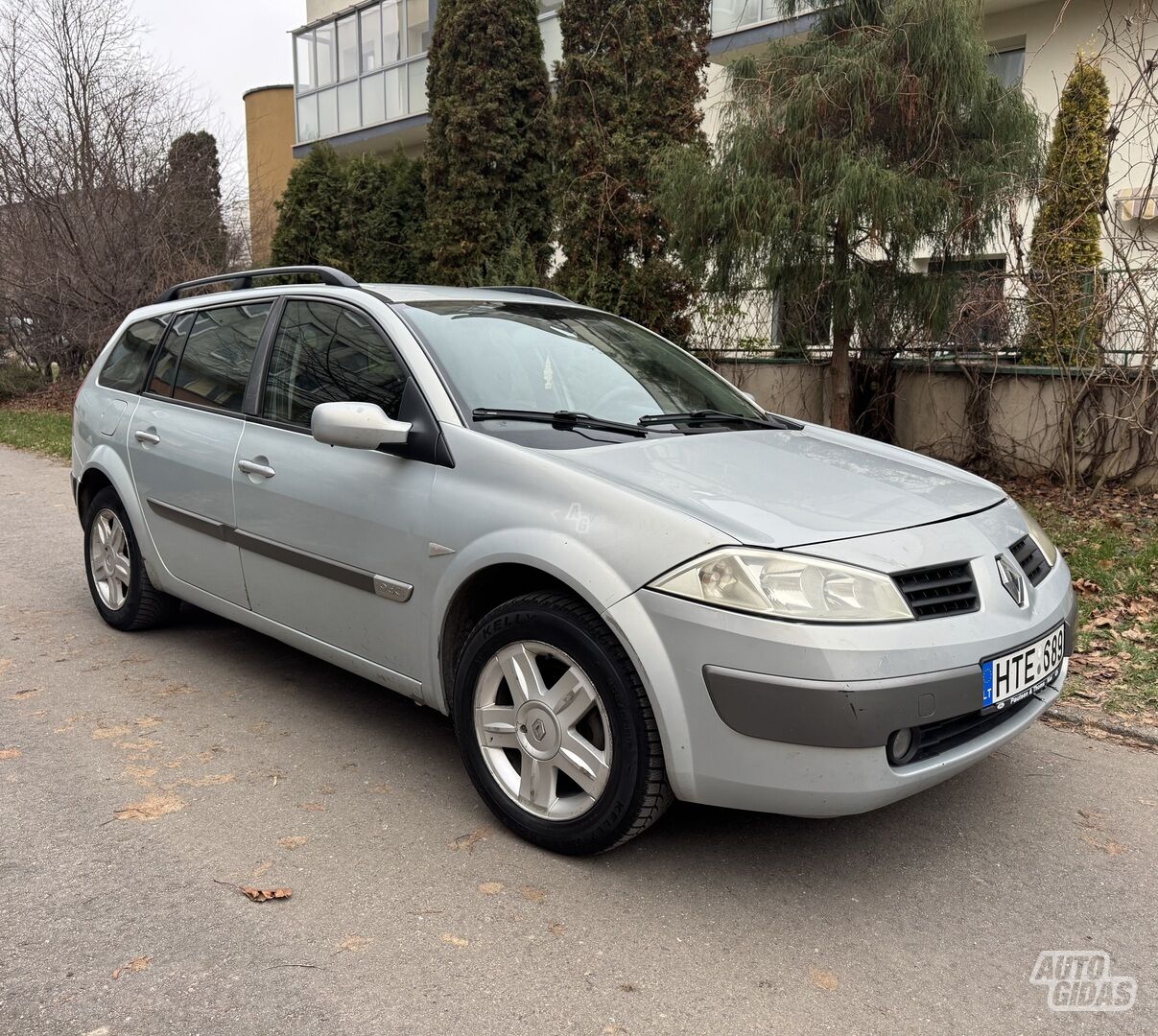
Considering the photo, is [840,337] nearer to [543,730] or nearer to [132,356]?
[132,356]

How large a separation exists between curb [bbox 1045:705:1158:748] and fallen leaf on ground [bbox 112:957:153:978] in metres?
3.25

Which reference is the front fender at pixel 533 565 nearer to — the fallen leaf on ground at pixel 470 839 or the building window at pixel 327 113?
the fallen leaf on ground at pixel 470 839

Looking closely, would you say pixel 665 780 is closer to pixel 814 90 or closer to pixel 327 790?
pixel 327 790

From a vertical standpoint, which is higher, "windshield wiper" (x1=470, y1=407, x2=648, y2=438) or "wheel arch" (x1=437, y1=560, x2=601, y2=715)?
"windshield wiper" (x1=470, y1=407, x2=648, y2=438)

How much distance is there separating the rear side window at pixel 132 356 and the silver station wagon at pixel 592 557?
1.95 ft

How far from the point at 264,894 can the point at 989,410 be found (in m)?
8.06

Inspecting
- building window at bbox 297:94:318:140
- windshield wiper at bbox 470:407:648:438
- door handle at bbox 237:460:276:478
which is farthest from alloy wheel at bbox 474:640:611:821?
building window at bbox 297:94:318:140

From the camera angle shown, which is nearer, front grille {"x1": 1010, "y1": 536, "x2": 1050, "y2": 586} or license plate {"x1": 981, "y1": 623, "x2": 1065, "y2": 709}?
license plate {"x1": 981, "y1": 623, "x2": 1065, "y2": 709}

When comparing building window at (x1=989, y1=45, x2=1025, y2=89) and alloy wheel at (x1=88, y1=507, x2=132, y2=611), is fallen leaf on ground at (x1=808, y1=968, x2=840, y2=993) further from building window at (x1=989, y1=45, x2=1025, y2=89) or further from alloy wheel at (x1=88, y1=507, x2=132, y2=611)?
building window at (x1=989, y1=45, x2=1025, y2=89)

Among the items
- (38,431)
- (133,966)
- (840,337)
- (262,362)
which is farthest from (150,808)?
(38,431)

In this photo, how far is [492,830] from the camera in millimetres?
3273

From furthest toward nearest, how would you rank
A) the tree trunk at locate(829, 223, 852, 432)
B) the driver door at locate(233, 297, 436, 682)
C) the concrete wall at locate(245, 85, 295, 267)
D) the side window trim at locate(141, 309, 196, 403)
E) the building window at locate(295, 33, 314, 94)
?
the concrete wall at locate(245, 85, 295, 267) → the building window at locate(295, 33, 314, 94) → the tree trunk at locate(829, 223, 852, 432) → the side window trim at locate(141, 309, 196, 403) → the driver door at locate(233, 297, 436, 682)

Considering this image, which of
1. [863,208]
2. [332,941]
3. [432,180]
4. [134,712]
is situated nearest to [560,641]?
[332,941]

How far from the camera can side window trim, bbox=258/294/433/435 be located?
3673mm
